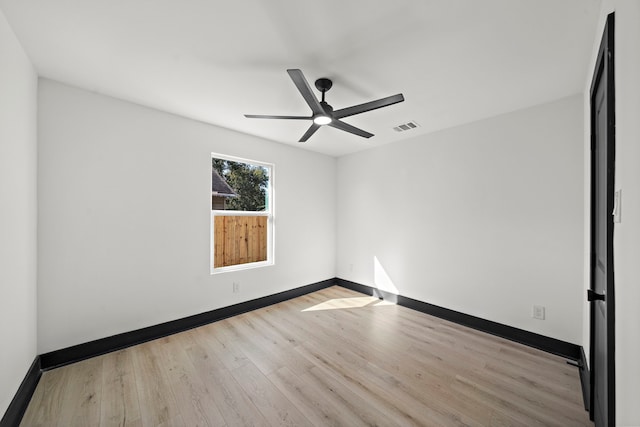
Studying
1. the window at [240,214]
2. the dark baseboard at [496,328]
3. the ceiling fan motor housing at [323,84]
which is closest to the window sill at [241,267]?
the window at [240,214]

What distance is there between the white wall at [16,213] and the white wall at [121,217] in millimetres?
146

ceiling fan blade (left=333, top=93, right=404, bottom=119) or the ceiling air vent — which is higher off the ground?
the ceiling air vent

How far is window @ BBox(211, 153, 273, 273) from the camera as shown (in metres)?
3.51

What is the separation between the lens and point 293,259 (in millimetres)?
4250

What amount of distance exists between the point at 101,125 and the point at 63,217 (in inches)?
36.2

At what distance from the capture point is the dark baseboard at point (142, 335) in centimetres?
230

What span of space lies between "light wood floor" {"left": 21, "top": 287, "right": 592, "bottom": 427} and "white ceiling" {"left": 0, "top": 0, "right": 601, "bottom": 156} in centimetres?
248

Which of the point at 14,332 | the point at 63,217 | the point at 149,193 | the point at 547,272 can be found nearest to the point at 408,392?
the point at 547,272

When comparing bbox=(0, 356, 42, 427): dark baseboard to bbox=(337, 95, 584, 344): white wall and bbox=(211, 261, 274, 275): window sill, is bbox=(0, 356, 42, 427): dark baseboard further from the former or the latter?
bbox=(337, 95, 584, 344): white wall

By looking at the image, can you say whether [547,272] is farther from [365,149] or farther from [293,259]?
[293,259]

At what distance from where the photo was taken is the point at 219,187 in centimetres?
353

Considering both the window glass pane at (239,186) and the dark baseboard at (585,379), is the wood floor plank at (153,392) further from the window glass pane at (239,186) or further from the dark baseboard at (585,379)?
the dark baseboard at (585,379)

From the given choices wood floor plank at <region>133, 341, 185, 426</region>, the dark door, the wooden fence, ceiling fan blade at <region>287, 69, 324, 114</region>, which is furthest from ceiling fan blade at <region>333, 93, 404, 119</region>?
wood floor plank at <region>133, 341, 185, 426</region>

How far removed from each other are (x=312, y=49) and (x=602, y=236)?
2.22 meters
